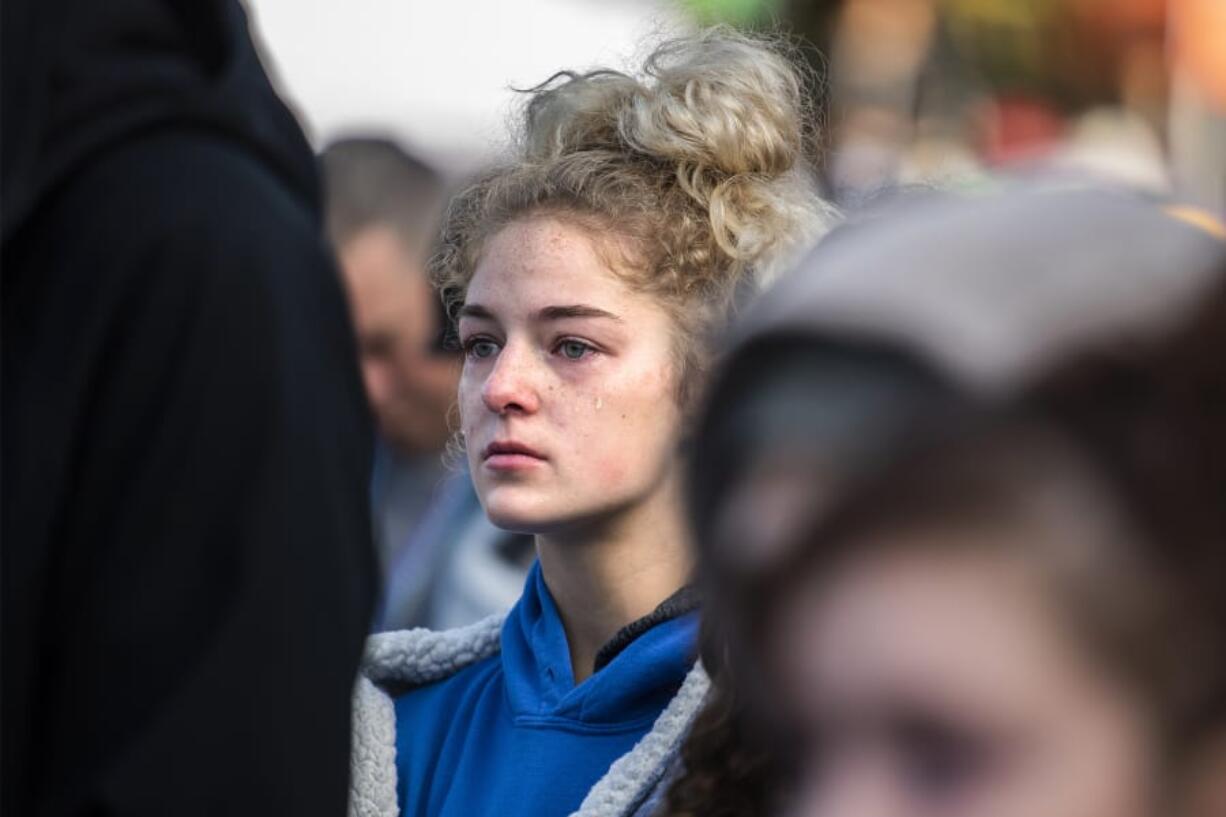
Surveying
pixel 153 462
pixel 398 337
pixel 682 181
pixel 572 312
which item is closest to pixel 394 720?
pixel 572 312

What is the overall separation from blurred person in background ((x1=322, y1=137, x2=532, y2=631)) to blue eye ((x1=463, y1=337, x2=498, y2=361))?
1794 mm

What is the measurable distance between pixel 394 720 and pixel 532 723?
0.66 feet

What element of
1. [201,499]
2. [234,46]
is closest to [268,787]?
[201,499]

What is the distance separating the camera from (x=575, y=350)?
97.3 inches

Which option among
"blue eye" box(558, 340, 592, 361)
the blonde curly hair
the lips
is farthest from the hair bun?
the lips

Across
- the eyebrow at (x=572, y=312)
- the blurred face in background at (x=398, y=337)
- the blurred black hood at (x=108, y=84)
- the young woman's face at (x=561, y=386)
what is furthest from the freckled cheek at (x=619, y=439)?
the blurred face in background at (x=398, y=337)

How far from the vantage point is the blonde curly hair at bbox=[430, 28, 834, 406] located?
255 centimetres

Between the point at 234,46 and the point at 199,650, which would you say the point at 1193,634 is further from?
the point at 234,46

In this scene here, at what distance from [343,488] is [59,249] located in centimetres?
29

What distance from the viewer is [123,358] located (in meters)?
1.33

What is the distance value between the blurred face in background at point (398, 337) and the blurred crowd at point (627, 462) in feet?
5.81

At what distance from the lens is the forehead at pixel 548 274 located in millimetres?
2490

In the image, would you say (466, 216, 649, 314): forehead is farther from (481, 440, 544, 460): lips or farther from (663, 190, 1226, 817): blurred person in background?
(663, 190, 1226, 817): blurred person in background

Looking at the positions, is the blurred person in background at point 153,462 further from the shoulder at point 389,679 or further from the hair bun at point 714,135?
the hair bun at point 714,135
